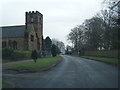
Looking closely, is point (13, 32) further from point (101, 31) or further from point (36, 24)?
point (101, 31)

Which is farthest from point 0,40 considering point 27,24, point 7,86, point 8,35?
point 7,86

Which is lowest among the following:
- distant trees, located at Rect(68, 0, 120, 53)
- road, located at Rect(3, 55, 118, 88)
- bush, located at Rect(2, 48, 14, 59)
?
road, located at Rect(3, 55, 118, 88)

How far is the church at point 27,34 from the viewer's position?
4897 centimetres

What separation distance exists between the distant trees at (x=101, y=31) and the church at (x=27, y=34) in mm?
17623

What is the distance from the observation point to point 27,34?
48.7m

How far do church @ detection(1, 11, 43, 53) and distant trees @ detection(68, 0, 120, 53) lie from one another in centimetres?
1762

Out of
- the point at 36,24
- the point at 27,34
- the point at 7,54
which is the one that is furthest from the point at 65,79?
the point at 36,24

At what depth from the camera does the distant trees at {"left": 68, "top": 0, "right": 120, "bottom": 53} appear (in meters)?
20.9

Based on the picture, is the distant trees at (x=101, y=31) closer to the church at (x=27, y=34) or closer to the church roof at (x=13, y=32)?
the church at (x=27, y=34)

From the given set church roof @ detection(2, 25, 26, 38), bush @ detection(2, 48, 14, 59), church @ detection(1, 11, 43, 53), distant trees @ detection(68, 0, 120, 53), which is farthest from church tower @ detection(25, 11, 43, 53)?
bush @ detection(2, 48, 14, 59)

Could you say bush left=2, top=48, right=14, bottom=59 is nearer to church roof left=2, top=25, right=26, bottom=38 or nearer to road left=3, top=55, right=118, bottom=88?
road left=3, top=55, right=118, bottom=88

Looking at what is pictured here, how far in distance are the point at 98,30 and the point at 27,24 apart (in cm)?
2436

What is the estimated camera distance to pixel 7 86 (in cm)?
839

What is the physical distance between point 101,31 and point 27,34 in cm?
2239
